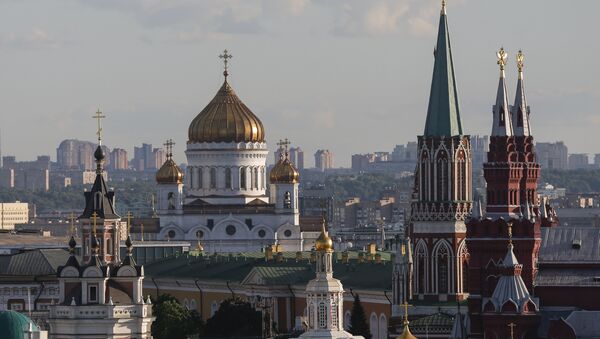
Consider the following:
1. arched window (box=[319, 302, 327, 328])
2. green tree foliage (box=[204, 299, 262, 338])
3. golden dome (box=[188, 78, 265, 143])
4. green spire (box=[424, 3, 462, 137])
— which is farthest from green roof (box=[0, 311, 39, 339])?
golden dome (box=[188, 78, 265, 143])

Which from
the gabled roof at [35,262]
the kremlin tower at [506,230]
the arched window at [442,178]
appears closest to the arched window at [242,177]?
the gabled roof at [35,262]

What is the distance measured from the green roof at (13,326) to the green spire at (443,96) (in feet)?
61.7

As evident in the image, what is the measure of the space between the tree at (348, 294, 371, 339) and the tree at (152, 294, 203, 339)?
5.54 m

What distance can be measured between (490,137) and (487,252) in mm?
3957

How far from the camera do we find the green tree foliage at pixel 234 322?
383ft

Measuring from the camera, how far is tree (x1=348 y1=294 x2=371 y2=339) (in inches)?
4377

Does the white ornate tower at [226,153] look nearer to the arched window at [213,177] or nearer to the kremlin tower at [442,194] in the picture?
the arched window at [213,177]

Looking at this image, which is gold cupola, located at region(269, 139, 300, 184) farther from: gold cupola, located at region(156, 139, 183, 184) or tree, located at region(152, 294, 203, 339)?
tree, located at region(152, 294, 203, 339)

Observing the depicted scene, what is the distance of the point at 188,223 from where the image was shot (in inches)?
6471

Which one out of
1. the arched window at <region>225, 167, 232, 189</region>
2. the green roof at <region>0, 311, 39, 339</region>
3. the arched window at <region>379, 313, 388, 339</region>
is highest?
the arched window at <region>225, 167, 232, 189</region>

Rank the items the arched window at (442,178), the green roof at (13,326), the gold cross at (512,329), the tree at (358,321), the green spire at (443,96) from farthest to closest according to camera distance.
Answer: the tree at (358,321) → the green spire at (443,96) → the arched window at (442,178) → the gold cross at (512,329) → the green roof at (13,326)

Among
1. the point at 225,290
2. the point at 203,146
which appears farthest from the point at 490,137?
the point at 203,146

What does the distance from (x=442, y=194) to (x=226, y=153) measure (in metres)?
53.8

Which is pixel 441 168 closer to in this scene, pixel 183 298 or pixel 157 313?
pixel 157 313
